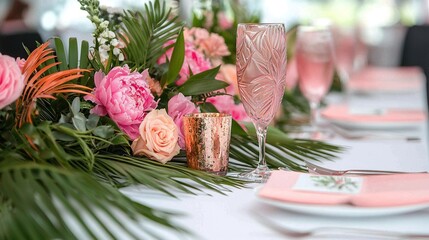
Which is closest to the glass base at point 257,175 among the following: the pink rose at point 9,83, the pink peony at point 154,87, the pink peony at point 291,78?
the pink peony at point 154,87

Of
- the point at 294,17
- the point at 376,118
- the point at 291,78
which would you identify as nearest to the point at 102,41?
the point at 376,118

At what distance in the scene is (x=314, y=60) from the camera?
5.92 feet

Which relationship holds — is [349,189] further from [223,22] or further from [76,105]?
[223,22]

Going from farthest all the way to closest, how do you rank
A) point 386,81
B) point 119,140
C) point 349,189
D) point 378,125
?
point 386,81, point 378,125, point 119,140, point 349,189

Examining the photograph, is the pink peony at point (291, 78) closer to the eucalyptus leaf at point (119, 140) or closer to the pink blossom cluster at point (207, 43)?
the pink blossom cluster at point (207, 43)

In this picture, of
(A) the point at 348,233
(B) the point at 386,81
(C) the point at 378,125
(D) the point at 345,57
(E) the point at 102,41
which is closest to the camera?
(A) the point at 348,233

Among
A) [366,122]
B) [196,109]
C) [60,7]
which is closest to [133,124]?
[196,109]

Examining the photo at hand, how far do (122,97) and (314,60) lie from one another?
819mm

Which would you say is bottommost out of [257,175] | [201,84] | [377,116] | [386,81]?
[386,81]

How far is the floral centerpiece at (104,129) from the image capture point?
791 mm

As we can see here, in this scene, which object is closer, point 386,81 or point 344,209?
point 344,209

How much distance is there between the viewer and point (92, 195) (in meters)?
0.81

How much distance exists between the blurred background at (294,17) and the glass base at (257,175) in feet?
1.96

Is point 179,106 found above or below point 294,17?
above
